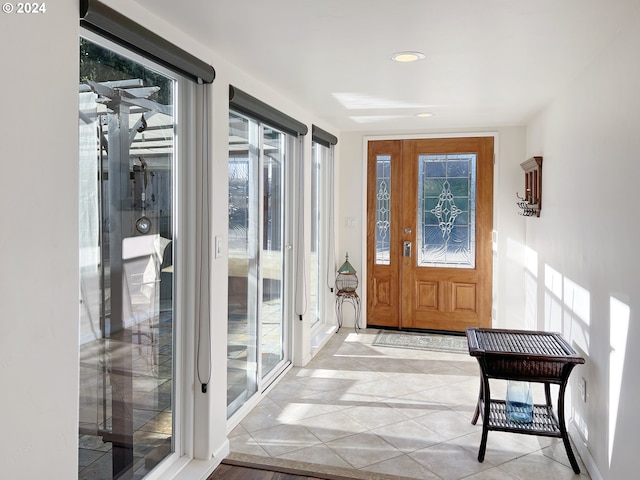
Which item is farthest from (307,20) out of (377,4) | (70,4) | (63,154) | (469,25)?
(63,154)

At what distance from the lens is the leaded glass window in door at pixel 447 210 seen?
562 centimetres

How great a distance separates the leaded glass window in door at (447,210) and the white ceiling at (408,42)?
1540mm

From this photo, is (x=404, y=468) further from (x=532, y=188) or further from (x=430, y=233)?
(x=430, y=233)

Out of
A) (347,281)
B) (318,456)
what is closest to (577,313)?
(318,456)

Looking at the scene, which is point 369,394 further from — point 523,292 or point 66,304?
point 66,304

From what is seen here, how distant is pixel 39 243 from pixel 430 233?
4.63 metres

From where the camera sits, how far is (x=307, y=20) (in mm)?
2342

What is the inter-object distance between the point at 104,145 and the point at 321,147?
3675 mm

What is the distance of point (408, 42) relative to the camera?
2646 millimetres

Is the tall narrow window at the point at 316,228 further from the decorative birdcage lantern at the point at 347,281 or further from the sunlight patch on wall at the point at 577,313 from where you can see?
the sunlight patch on wall at the point at 577,313

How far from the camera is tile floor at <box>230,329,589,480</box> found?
113 inches

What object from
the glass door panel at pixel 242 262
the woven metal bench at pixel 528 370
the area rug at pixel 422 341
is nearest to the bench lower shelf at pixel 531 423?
the woven metal bench at pixel 528 370

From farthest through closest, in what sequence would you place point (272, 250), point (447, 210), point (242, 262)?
point (447, 210) < point (272, 250) < point (242, 262)

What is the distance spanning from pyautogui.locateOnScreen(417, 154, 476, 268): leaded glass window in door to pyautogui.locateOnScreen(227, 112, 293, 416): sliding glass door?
1985 millimetres
